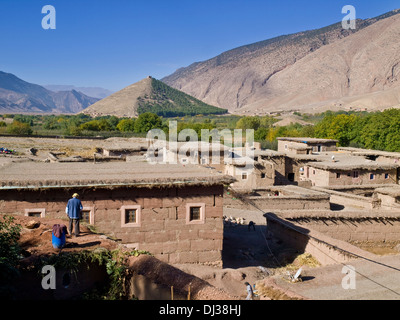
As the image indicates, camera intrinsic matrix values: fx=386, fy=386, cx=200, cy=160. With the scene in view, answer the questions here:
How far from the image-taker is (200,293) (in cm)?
851

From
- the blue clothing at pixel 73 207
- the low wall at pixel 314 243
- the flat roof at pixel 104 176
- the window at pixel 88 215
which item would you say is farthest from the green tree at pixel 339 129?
the blue clothing at pixel 73 207

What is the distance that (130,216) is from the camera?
13.9 m

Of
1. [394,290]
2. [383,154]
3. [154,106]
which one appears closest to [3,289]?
[394,290]

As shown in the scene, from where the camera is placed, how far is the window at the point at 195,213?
1418 cm

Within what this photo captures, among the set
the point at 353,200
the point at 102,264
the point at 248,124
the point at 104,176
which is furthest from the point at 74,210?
the point at 248,124

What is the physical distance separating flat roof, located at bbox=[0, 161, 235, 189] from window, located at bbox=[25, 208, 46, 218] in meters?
0.89

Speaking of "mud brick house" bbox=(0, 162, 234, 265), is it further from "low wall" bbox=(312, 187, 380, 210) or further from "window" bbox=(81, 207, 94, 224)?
"low wall" bbox=(312, 187, 380, 210)

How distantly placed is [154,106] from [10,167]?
180447 mm

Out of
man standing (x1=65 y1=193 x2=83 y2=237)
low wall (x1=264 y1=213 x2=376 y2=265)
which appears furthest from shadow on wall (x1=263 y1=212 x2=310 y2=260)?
man standing (x1=65 y1=193 x2=83 y2=237)

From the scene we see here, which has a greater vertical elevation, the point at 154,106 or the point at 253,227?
the point at 154,106

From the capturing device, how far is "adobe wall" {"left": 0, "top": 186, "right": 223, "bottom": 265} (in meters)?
13.4

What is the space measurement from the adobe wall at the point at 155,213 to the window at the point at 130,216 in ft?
0.40

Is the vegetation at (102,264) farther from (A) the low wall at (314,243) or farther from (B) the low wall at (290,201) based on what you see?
(B) the low wall at (290,201)
